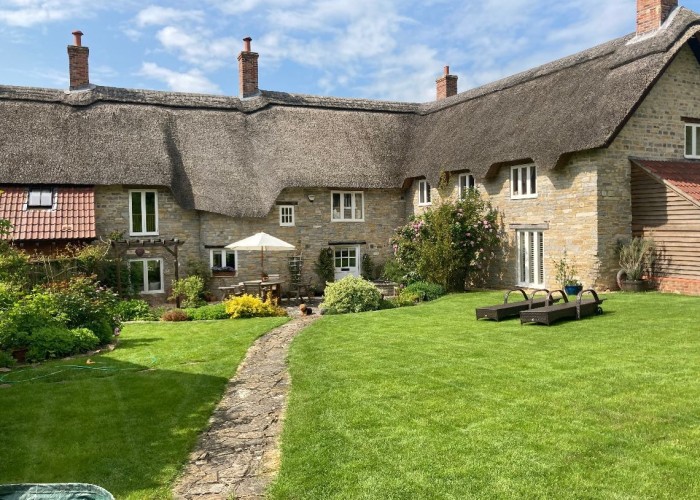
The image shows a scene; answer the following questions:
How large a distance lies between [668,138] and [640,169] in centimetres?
188

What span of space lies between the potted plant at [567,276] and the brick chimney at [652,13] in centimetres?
743

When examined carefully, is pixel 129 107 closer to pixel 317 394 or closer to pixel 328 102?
pixel 328 102

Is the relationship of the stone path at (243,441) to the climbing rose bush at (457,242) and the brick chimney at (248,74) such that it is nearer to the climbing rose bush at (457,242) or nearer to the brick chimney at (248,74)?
the climbing rose bush at (457,242)

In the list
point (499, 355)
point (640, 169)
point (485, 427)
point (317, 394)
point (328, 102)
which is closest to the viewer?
point (485, 427)

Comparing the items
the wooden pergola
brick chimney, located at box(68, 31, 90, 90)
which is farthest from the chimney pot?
the wooden pergola

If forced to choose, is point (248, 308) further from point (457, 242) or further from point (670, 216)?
point (670, 216)

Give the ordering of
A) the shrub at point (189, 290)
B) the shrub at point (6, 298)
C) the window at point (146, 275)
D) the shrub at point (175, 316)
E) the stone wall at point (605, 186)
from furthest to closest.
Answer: the window at point (146, 275), the shrub at point (189, 290), the stone wall at point (605, 186), the shrub at point (175, 316), the shrub at point (6, 298)

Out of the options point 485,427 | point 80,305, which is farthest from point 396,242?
point 485,427

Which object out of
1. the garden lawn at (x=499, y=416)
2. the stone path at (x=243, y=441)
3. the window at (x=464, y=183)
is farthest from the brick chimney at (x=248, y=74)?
the stone path at (x=243, y=441)

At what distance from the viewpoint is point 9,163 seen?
66.0ft

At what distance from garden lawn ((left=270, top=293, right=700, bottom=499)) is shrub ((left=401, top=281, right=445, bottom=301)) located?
7.73 metres

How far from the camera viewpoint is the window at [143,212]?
2175cm

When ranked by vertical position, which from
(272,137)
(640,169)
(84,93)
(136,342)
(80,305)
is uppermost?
(84,93)

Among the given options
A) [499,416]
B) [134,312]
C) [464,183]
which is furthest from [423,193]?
[499,416]
